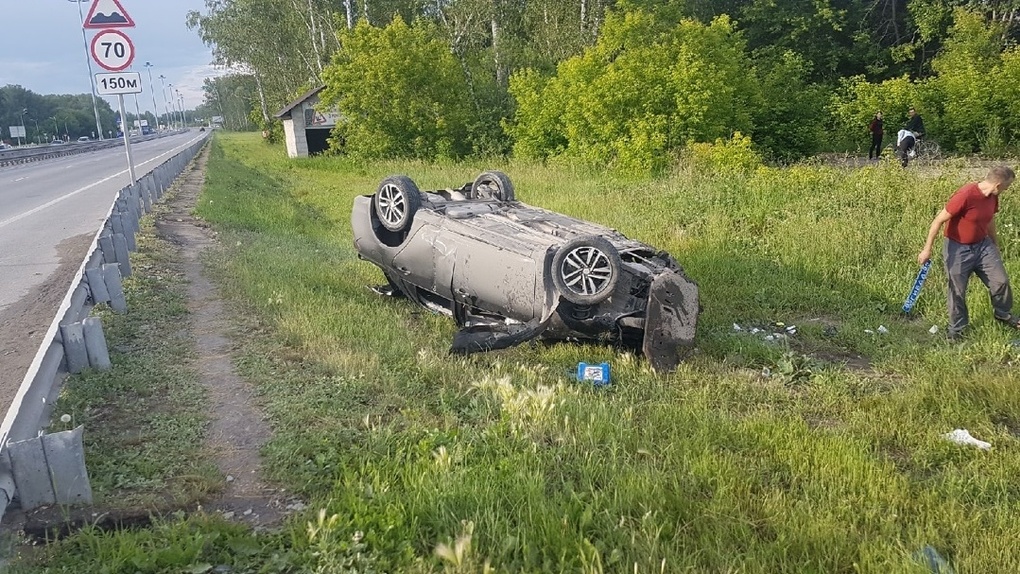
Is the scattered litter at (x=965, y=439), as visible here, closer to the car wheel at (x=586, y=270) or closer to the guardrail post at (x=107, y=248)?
the car wheel at (x=586, y=270)

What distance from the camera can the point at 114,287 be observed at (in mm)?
6027

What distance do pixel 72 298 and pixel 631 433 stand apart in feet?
14.0

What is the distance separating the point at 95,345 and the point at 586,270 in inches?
141

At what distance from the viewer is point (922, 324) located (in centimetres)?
683

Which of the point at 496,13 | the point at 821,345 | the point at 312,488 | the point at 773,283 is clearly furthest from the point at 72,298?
the point at 496,13

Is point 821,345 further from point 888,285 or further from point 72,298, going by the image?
point 72,298

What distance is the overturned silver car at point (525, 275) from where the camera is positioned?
540 cm

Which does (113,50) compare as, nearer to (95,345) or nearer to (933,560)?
(95,345)

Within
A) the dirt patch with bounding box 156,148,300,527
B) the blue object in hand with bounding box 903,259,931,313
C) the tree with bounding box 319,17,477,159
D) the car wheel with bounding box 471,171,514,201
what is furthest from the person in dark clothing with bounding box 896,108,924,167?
the dirt patch with bounding box 156,148,300,527

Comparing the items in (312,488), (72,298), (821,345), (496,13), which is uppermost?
(496,13)

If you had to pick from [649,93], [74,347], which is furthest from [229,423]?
[649,93]

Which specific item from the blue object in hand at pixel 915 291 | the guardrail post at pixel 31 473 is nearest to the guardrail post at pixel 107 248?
the guardrail post at pixel 31 473

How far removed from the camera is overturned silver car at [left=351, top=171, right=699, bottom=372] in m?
5.40

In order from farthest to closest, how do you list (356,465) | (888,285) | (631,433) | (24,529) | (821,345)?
1. (888,285)
2. (821,345)
3. (631,433)
4. (356,465)
5. (24,529)
